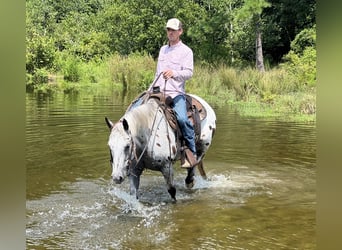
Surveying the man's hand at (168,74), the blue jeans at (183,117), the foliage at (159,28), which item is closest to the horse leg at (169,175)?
the blue jeans at (183,117)

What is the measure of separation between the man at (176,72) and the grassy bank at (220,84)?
7.46m

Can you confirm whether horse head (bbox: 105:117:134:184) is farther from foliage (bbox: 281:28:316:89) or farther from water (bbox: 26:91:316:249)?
foliage (bbox: 281:28:316:89)

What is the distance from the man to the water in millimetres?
802

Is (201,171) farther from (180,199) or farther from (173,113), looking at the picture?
(173,113)

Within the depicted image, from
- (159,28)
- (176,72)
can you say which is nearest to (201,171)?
(176,72)

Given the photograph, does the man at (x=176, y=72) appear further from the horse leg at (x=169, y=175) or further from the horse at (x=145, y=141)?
the horse leg at (x=169, y=175)

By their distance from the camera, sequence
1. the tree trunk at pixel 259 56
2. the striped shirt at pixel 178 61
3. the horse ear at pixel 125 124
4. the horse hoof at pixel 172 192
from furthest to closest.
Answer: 1. the tree trunk at pixel 259 56
2. the horse hoof at pixel 172 192
3. the striped shirt at pixel 178 61
4. the horse ear at pixel 125 124

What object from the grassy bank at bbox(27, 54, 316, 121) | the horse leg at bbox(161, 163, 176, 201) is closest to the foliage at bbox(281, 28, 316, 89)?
the grassy bank at bbox(27, 54, 316, 121)

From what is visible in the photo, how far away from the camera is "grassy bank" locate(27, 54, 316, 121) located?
13195 millimetres

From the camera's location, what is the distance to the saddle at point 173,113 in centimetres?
493

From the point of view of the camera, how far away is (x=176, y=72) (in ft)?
15.5
